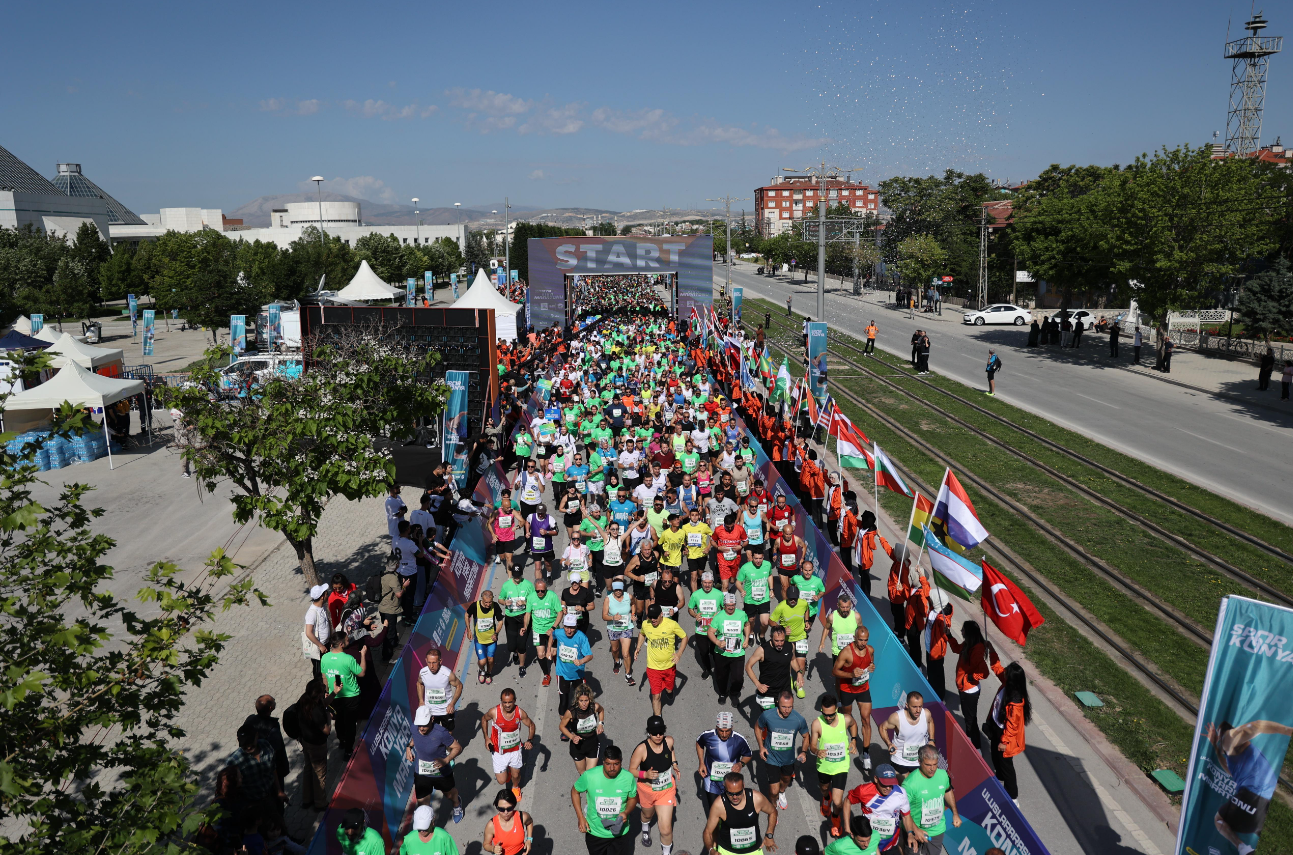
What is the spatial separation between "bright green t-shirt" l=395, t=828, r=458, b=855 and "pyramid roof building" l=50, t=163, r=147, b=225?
140 m

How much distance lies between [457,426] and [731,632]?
10679mm

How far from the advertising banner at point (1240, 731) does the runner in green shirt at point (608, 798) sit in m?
3.91

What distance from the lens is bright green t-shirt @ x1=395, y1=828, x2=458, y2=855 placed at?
5.90 meters

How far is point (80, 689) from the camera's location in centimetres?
418

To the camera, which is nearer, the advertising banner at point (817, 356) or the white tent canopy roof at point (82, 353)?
the advertising banner at point (817, 356)

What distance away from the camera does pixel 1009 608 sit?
8242mm

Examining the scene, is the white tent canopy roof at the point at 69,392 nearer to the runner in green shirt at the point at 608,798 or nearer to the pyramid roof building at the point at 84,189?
the runner in green shirt at the point at 608,798

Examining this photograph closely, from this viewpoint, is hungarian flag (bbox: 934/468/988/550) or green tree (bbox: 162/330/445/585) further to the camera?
green tree (bbox: 162/330/445/585)

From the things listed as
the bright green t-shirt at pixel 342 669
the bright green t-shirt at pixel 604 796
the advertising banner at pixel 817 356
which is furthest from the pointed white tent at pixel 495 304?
the bright green t-shirt at pixel 604 796

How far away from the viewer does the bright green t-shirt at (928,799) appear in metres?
6.57

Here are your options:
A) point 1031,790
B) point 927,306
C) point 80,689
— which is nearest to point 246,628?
point 80,689

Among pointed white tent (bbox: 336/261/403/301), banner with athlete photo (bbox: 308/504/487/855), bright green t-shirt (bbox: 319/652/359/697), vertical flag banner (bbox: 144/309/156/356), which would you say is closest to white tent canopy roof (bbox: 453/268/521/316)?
pointed white tent (bbox: 336/261/403/301)

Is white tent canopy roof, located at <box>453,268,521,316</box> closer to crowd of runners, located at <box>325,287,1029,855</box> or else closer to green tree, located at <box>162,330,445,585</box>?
crowd of runners, located at <box>325,287,1029,855</box>

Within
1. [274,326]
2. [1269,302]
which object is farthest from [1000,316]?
[274,326]
